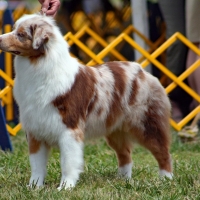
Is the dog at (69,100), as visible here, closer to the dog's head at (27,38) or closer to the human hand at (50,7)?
the dog's head at (27,38)

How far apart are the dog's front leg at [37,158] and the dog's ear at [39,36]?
2.70 ft

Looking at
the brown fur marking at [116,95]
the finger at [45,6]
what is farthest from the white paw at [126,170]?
the finger at [45,6]

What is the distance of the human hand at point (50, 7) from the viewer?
230 inches

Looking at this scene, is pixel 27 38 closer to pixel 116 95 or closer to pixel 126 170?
pixel 116 95

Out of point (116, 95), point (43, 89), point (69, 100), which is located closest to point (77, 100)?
point (69, 100)

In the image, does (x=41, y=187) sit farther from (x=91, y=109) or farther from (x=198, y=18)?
(x=198, y=18)

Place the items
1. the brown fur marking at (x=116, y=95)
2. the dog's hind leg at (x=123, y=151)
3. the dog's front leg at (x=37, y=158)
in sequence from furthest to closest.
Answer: the dog's hind leg at (x=123, y=151), the brown fur marking at (x=116, y=95), the dog's front leg at (x=37, y=158)

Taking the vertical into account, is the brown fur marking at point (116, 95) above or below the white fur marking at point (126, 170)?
above

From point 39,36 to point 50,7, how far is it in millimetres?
692

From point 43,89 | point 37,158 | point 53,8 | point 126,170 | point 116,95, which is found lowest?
point 126,170

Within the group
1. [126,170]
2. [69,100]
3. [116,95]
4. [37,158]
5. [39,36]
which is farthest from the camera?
[126,170]

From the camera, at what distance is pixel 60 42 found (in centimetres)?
552

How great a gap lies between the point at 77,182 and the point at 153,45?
19.1 feet

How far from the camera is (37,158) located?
225 inches
